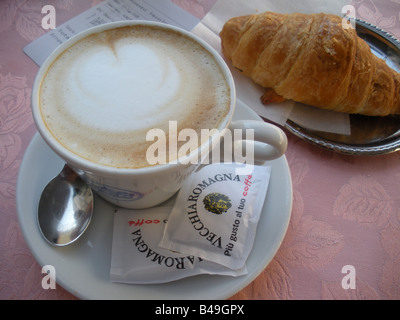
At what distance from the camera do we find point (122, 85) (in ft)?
1.75

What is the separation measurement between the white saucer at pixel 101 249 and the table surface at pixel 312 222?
0.08m

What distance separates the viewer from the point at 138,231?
593mm

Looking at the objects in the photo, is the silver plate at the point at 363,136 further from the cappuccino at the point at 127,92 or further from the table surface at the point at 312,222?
the cappuccino at the point at 127,92

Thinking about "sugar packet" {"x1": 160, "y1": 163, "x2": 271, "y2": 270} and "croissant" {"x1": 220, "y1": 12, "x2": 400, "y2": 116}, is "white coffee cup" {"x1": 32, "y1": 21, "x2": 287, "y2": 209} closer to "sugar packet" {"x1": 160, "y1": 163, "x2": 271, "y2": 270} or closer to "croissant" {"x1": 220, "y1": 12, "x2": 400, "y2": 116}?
"sugar packet" {"x1": 160, "y1": 163, "x2": 271, "y2": 270}

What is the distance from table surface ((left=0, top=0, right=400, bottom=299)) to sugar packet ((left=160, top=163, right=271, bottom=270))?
0.36 feet

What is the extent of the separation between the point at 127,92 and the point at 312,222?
49cm

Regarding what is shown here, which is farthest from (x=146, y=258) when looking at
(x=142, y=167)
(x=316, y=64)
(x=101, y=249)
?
(x=316, y=64)

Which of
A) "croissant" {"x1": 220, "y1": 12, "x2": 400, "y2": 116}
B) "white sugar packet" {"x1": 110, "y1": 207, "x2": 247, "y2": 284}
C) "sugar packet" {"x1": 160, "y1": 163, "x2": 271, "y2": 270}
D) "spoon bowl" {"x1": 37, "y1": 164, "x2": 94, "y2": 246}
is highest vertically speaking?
"croissant" {"x1": 220, "y1": 12, "x2": 400, "y2": 116}

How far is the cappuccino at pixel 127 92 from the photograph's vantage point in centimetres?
49

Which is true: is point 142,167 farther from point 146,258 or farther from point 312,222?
point 312,222

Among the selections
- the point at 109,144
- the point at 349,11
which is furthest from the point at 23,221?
the point at 349,11

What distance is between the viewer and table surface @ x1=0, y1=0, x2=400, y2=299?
24.3 inches

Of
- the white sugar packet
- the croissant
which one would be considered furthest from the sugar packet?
the croissant
